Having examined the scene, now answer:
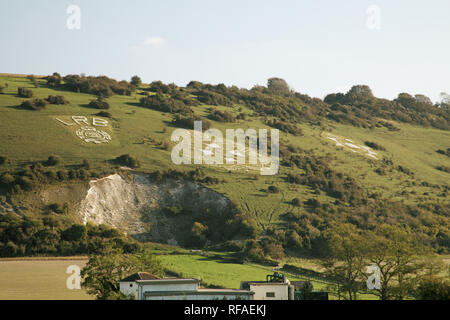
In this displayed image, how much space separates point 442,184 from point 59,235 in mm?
93484

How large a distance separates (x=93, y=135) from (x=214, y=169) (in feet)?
78.7

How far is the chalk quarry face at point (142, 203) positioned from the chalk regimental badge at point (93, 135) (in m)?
13.2

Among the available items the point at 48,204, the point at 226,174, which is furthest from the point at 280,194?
the point at 48,204

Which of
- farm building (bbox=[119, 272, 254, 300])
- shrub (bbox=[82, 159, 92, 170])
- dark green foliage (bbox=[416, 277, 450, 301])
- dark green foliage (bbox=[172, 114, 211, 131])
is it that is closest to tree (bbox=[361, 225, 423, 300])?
dark green foliage (bbox=[416, 277, 450, 301])

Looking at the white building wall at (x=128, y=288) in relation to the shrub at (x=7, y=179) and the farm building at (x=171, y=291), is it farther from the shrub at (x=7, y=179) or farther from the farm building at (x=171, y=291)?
the shrub at (x=7, y=179)

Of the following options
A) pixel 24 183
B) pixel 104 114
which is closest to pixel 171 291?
pixel 24 183

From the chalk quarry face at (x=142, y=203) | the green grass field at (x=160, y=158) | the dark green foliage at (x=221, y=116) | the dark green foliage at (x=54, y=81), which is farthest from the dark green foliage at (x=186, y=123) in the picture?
the dark green foliage at (x=54, y=81)

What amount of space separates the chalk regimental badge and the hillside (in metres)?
0.37

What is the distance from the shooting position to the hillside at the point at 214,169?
82.7m

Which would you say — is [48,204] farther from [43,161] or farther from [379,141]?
[379,141]

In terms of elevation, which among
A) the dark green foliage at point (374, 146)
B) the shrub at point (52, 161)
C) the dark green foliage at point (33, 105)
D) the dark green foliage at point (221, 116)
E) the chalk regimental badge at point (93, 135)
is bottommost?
the dark green foliage at point (374, 146)

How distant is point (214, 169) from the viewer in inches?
4028

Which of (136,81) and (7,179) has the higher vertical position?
(136,81)

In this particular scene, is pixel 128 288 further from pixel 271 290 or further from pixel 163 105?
pixel 163 105
